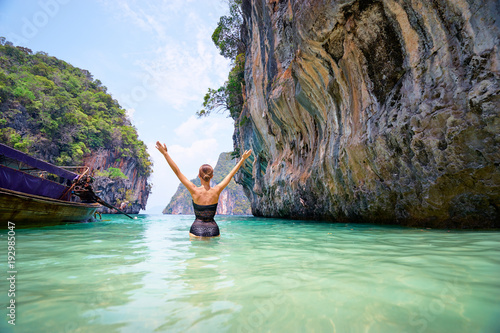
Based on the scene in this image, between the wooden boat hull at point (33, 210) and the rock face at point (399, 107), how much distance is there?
9.65 m

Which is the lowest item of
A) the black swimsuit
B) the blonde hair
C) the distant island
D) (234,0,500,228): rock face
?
the black swimsuit

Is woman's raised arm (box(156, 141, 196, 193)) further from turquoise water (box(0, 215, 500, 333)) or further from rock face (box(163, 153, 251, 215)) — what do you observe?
rock face (box(163, 153, 251, 215))

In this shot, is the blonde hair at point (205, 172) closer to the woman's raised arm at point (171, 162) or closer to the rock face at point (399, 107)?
the woman's raised arm at point (171, 162)

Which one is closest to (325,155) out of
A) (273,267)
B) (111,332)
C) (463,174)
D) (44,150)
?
(463,174)

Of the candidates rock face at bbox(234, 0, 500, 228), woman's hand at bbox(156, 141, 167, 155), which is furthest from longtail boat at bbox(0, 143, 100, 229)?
rock face at bbox(234, 0, 500, 228)

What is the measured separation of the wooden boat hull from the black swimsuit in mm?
5373

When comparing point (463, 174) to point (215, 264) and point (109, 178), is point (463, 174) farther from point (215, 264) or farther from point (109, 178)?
point (109, 178)

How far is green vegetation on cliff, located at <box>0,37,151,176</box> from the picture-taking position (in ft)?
81.6

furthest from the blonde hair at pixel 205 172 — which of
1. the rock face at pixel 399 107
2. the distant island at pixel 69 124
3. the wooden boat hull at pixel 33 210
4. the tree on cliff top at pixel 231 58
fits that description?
the distant island at pixel 69 124

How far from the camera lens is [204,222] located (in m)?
4.79

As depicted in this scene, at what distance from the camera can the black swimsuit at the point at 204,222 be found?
4645 mm

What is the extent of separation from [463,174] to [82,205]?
41.6 ft

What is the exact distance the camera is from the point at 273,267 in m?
2.49

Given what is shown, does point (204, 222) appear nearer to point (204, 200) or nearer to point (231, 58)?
point (204, 200)
